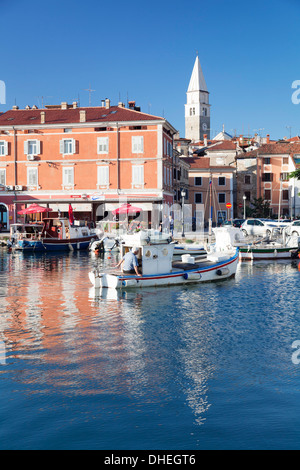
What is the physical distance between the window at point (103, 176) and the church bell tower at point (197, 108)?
105393 mm

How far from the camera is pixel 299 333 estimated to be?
16.1 m

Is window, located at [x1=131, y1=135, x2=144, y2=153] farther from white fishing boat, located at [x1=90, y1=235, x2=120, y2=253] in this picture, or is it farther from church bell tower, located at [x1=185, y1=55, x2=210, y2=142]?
church bell tower, located at [x1=185, y1=55, x2=210, y2=142]

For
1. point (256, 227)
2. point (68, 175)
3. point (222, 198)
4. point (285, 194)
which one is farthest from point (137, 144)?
point (285, 194)

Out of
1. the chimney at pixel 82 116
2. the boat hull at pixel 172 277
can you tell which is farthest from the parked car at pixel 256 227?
the chimney at pixel 82 116

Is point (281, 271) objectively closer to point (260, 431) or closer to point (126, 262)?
point (126, 262)

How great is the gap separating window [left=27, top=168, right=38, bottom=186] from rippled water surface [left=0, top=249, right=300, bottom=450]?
1388 inches

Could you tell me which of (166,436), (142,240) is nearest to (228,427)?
(166,436)

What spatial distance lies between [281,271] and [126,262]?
36.6 feet

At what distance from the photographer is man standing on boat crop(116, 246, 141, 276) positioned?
23436 mm

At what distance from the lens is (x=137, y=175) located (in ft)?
179

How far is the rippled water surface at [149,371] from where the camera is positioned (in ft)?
31.3

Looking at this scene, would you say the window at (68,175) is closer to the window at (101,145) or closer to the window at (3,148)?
the window at (101,145)
